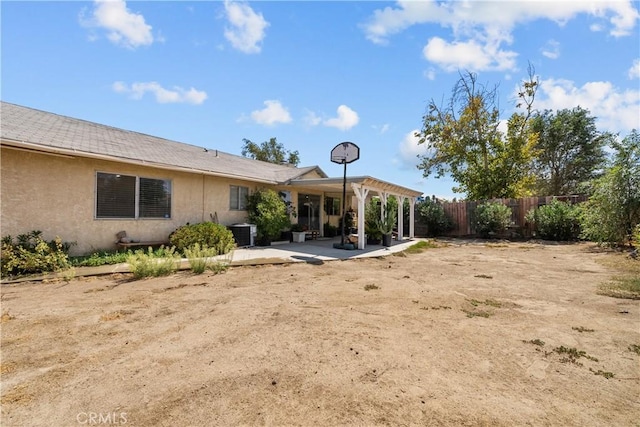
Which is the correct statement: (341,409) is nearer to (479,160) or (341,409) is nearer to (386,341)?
(386,341)

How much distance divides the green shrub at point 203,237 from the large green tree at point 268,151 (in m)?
26.8

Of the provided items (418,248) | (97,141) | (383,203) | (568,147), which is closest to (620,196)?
(418,248)

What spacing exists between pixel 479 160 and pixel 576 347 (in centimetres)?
2241

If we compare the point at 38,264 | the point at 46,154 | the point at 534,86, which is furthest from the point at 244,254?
the point at 534,86

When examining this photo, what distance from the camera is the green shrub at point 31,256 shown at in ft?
21.1

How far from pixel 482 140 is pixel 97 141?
75.5 ft

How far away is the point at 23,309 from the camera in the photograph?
14.3 ft

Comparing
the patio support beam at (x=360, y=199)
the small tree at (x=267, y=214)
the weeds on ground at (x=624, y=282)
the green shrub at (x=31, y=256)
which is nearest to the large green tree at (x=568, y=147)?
the weeds on ground at (x=624, y=282)

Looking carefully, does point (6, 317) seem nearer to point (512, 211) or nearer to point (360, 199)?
point (360, 199)

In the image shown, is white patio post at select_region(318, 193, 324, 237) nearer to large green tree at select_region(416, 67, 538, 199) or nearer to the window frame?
the window frame

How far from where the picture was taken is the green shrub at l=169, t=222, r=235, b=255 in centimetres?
916

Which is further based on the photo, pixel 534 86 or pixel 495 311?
pixel 534 86

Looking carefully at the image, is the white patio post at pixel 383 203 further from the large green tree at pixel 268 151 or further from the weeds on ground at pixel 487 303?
the large green tree at pixel 268 151

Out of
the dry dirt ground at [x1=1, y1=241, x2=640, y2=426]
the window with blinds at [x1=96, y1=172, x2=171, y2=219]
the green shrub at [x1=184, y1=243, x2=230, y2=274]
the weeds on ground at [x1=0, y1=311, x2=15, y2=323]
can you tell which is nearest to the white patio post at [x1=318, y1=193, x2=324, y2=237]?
the window with blinds at [x1=96, y1=172, x2=171, y2=219]
